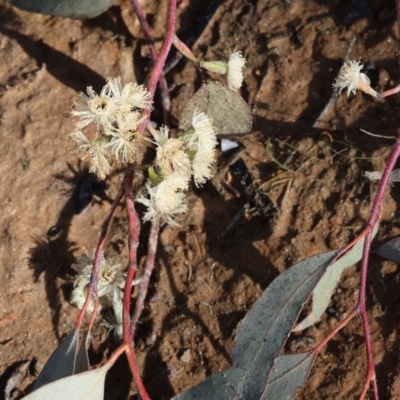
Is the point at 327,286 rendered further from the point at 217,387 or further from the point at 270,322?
the point at 217,387

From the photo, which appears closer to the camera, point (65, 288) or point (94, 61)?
point (65, 288)

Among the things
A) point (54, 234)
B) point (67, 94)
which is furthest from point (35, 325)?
point (67, 94)

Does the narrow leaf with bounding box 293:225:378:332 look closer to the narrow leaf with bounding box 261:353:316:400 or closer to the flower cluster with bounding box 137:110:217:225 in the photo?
the narrow leaf with bounding box 261:353:316:400


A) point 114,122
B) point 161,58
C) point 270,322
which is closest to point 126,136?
point 114,122

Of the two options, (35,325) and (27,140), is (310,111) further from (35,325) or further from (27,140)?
(35,325)

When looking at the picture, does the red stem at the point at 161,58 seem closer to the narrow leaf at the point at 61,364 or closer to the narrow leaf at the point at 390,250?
the narrow leaf at the point at 61,364
